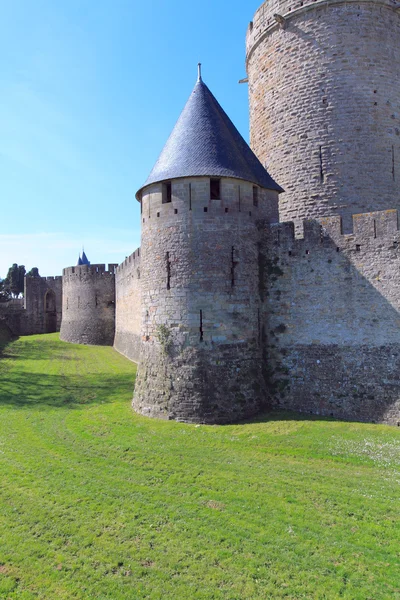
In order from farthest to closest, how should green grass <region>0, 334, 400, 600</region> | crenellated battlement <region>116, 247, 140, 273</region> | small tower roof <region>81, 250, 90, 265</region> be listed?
small tower roof <region>81, 250, 90, 265</region> < crenellated battlement <region>116, 247, 140, 273</region> < green grass <region>0, 334, 400, 600</region>

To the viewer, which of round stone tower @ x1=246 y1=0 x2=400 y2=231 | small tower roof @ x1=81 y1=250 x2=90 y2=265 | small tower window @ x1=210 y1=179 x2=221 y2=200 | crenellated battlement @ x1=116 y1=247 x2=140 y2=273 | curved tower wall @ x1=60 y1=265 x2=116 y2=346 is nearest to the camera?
small tower window @ x1=210 y1=179 x2=221 y2=200

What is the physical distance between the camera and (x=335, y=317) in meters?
11.1

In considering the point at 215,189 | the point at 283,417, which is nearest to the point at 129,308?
the point at 215,189

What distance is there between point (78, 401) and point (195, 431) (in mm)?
4865

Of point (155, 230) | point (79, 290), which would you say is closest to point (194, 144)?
point (155, 230)

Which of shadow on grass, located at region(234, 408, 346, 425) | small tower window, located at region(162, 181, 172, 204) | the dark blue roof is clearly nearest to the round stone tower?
the dark blue roof

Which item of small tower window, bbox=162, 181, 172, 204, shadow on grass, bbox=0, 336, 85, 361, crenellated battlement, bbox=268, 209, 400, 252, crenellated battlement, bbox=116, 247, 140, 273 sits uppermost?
small tower window, bbox=162, 181, 172, 204

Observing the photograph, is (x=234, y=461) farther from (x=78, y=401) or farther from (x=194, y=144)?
(x=194, y=144)

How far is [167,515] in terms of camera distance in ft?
21.9

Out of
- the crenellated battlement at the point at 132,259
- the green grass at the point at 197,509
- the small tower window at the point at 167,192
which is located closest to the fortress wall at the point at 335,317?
the green grass at the point at 197,509

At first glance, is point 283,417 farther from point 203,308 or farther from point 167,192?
point 167,192

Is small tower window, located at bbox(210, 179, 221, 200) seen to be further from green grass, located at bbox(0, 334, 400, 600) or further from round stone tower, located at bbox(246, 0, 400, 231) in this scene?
green grass, located at bbox(0, 334, 400, 600)

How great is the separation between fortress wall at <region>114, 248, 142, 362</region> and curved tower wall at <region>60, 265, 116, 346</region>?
2493 millimetres

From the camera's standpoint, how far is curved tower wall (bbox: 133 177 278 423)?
11.0m
